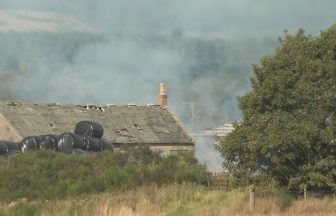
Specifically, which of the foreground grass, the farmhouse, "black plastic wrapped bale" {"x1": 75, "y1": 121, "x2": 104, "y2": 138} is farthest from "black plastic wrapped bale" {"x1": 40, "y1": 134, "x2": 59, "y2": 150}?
the foreground grass

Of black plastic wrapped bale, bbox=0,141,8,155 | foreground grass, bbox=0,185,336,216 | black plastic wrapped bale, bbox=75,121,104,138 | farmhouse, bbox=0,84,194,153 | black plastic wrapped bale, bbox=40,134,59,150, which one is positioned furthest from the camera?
farmhouse, bbox=0,84,194,153

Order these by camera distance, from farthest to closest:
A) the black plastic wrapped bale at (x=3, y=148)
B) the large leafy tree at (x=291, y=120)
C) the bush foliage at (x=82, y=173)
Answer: the black plastic wrapped bale at (x=3, y=148) → the bush foliage at (x=82, y=173) → the large leafy tree at (x=291, y=120)

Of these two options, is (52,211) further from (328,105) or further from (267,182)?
(328,105)

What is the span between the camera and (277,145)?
23203 mm

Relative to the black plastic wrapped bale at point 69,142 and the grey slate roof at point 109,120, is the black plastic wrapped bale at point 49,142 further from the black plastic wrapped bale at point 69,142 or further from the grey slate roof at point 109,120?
the grey slate roof at point 109,120

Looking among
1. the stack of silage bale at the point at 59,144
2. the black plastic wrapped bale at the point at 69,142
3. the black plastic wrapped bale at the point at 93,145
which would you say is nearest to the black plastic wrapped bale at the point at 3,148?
the stack of silage bale at the point at 59,144

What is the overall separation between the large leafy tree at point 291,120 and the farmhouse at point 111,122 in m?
24.0

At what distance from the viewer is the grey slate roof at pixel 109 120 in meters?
48.4

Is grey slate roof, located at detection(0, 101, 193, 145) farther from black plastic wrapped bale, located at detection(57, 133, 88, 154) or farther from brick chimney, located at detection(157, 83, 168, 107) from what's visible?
black plastic wrapped bale, located at detection(57, 133, 88, 154)

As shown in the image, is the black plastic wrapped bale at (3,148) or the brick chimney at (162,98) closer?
the black plastic wrapped bale at (3,148)

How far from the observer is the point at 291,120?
948 inches

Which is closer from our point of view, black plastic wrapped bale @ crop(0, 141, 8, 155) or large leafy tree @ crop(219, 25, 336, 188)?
large leafy tree @ crop(219, 25, 336, 188)

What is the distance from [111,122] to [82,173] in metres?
24.5

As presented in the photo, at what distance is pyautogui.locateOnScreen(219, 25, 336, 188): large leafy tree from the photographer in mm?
23547
